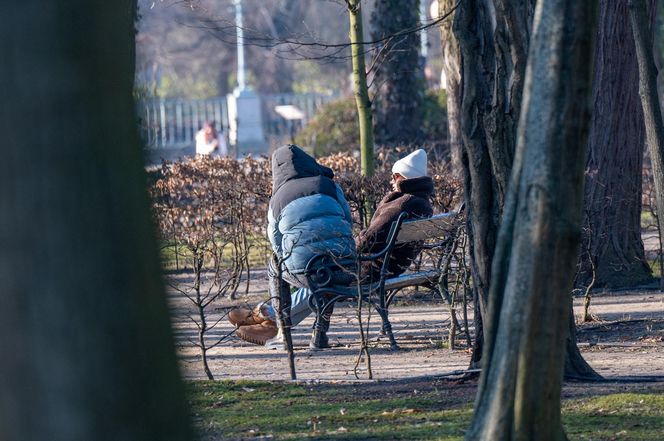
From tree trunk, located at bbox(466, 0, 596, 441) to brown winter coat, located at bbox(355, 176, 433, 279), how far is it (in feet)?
12.1

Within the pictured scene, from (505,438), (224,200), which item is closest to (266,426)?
(505,438)

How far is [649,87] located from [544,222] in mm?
4163

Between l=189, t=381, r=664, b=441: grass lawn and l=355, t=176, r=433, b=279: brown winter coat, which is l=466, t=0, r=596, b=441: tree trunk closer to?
l=189, t=381, r=664, b=441: grass lawn

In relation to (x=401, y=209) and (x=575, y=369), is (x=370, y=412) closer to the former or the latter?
(x=575, y=369)

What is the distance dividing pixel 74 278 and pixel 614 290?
8287 millimetres

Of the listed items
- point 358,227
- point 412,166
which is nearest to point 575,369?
A: point 412,166

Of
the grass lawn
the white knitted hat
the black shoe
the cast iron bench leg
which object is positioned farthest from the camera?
the white knitted hat

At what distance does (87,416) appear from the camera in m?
3.06

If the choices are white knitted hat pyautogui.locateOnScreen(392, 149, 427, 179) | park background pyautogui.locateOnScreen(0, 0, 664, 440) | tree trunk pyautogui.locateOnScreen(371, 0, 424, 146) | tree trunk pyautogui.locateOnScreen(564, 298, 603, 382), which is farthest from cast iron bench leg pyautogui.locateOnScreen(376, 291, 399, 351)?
tree trunk pyautogui.locateOnScreen(371, 0, 424, 146)

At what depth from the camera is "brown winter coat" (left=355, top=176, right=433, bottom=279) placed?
27.2ft

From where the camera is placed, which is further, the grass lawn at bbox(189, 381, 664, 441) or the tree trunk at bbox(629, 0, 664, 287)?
the tree trunk at bbox(629, 0, 664, 287)

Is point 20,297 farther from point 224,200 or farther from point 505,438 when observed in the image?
point 224,200

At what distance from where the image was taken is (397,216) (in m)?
8.29

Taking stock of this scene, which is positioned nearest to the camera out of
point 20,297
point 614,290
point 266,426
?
point 20,297
